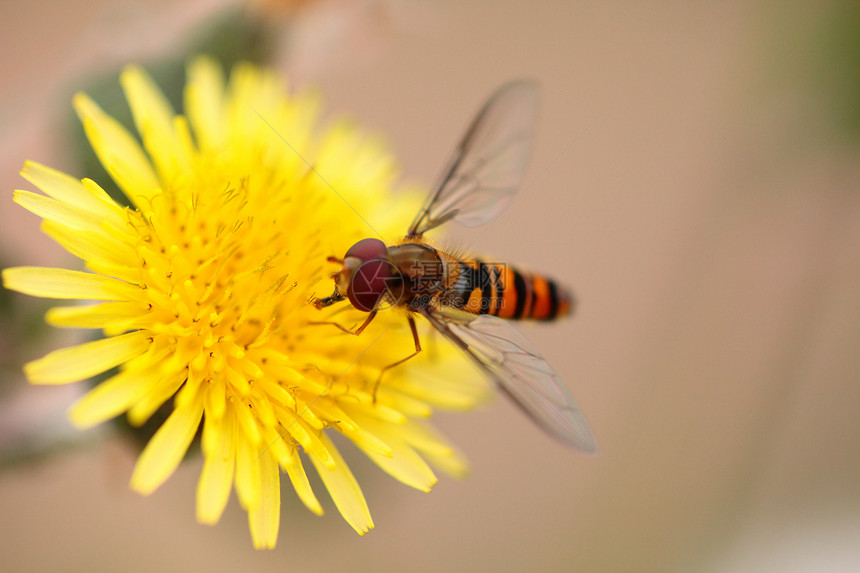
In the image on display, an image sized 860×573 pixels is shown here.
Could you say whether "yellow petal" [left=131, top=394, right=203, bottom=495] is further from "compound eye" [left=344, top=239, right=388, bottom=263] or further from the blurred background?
the blurred background

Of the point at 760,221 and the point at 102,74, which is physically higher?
the point at 760,221

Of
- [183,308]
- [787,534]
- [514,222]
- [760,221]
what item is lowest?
[183,308]

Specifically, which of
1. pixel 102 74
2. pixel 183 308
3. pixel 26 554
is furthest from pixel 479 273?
pixel 26 554

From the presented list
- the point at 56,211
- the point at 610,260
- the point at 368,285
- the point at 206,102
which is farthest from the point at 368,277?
the point at 610,260

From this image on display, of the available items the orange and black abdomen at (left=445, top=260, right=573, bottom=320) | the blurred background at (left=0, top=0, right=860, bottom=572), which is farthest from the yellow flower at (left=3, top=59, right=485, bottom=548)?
the blurred background at (left=0, top=0, right=860, bottom=572)

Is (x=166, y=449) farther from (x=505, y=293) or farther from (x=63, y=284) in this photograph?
(x=505, y=293)

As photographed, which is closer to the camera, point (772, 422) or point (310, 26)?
point (310, 26)

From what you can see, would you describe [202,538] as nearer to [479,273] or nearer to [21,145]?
[21,145]

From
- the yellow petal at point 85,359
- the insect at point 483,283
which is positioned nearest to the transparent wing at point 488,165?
the insect at point 483,283

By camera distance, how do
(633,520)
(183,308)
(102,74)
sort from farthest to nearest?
(633,520)
(102,74)
(183,308)
